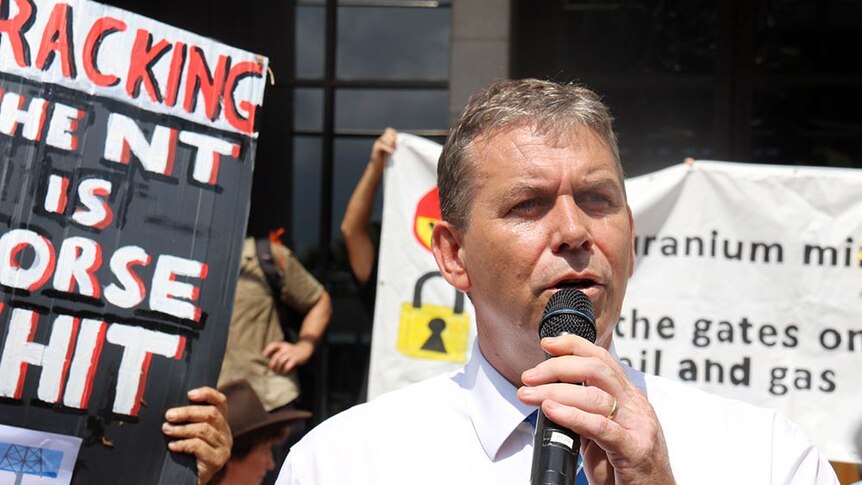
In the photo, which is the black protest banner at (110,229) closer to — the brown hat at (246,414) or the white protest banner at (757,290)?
the brown hat at (246,414)

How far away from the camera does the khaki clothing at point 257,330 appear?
5246 mm

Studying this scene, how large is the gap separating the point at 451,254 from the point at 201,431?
0.93 meters

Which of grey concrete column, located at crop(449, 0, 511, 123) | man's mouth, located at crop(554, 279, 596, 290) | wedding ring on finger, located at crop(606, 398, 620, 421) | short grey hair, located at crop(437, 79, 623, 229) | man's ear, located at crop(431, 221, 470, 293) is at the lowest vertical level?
wedding ring on finger, located at crop(606, 398, 620, 421)

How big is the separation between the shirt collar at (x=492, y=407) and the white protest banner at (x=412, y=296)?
2703mm

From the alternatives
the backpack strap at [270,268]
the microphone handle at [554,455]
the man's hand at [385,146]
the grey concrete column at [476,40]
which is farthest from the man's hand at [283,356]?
the microphone handle at [554,455]

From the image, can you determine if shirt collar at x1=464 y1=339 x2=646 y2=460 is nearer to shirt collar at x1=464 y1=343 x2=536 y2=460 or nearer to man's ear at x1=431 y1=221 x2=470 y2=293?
shirt collar at x1=464 y1=343 x2=536 y2=460

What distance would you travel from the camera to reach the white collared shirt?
6.19 feet

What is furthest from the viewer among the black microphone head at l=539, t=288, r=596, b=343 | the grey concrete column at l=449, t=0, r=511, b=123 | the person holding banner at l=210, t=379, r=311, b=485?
the grey concrete column at l=449, t=0, r=511, b=123

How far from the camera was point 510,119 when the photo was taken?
2.00 metres

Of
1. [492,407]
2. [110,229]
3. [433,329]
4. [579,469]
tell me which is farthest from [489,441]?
[433,329]

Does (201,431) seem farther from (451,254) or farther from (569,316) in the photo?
(569,316)

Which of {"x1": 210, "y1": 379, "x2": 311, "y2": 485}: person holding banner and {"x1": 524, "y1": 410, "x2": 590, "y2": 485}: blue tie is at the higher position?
{"x1": 524, "y1": 410, "x2": 590, "y2": 485}: blue tie

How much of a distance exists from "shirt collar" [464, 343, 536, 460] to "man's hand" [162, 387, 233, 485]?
902 mm

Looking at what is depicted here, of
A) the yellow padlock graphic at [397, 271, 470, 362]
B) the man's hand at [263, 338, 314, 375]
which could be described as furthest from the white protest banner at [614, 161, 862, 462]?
the man's hand at [263, 338, 314, 375]
